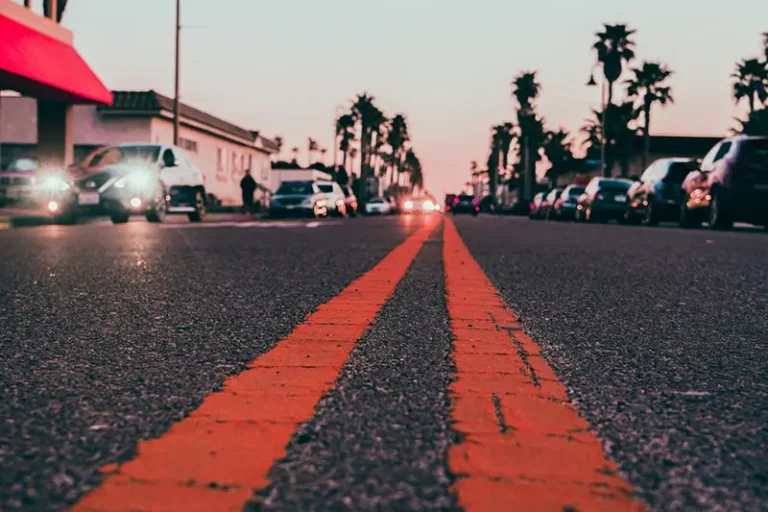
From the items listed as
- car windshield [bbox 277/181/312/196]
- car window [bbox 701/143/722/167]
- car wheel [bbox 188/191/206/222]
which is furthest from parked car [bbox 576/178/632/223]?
car wheel [bbox 188/191/206/222]

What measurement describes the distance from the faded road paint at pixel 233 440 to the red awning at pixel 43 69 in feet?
59.2

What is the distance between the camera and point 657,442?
2242 mm

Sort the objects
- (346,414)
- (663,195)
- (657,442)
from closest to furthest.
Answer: (657,442), (346,414), (663,195)

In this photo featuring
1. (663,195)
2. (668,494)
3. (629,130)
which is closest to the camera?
(668,494)

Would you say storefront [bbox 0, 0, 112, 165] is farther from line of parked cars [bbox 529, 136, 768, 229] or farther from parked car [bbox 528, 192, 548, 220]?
parked car [bbox 528, 192, 548, 220]

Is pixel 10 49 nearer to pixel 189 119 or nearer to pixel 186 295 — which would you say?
pixel 186 295

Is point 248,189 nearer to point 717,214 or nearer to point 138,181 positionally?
point 138,181

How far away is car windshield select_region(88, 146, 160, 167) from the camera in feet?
68.3

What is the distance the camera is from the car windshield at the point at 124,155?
20828 millimetres

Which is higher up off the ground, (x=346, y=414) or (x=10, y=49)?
(x=10, y=49)

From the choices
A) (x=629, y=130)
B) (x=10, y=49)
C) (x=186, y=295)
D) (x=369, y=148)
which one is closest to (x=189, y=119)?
(x=10, y=49)

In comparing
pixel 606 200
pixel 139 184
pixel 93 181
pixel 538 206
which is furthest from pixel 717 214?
pixel 538 206

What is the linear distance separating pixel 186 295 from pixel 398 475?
3.72 meters

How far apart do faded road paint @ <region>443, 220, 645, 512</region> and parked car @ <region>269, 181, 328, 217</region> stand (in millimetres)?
28197
